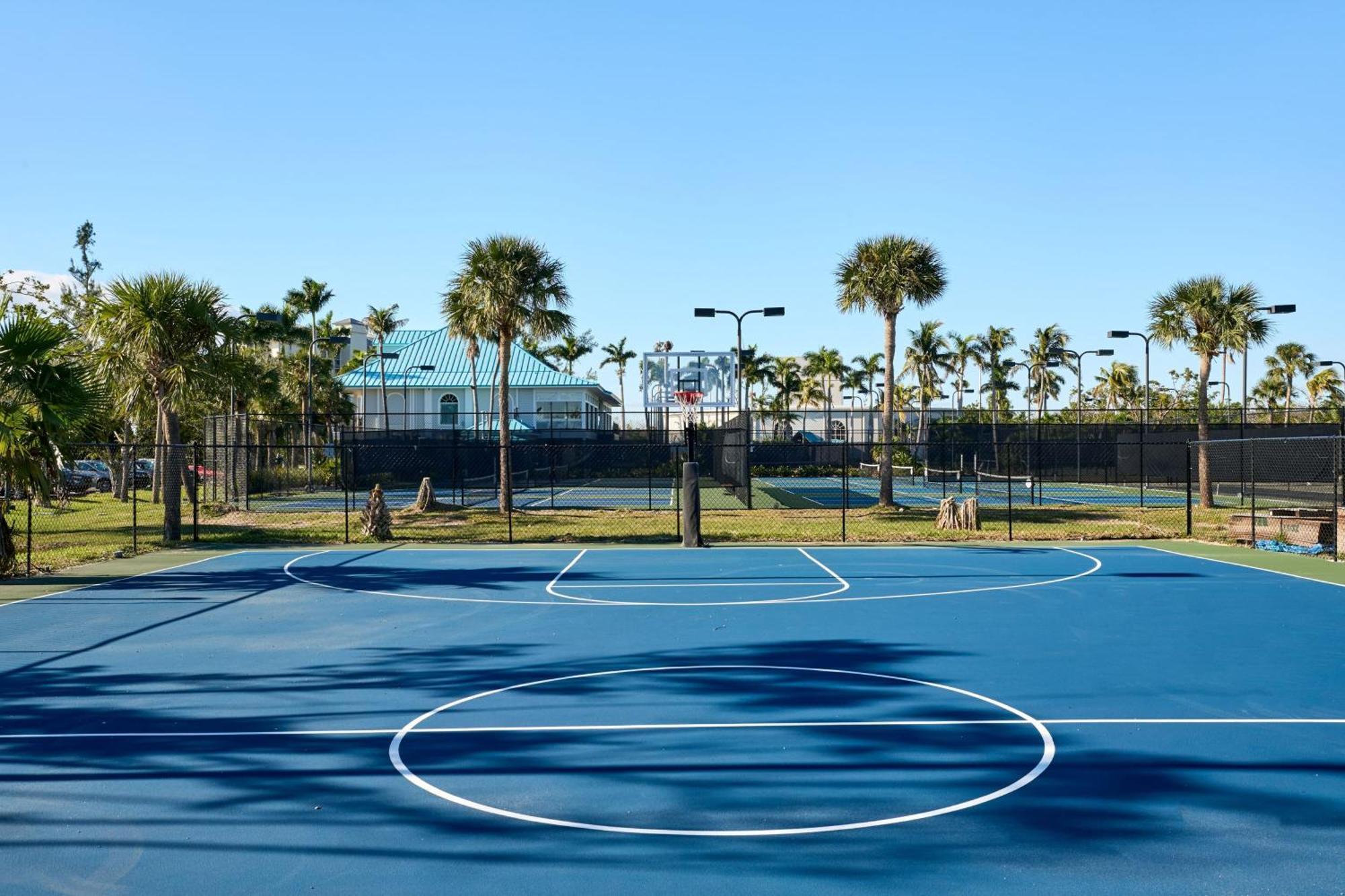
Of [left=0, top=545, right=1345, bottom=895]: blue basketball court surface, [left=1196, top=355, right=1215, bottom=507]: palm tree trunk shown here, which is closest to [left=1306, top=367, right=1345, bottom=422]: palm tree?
[left=1196, top=355, right=1215, bottom=507]: palm tree trunk

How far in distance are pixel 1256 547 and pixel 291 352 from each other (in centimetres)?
5337

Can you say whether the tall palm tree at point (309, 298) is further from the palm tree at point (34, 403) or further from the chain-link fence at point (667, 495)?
the palm tree at point (34, 403)

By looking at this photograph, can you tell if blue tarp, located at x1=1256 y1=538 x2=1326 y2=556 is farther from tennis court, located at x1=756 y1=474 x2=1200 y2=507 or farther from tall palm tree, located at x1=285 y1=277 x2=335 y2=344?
tall palm tree, located at x1=285 y1=277 x2=335 y2=344

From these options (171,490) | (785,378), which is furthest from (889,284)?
(785,378)

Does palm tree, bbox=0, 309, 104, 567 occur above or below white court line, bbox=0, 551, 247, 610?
above

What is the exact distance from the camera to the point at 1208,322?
34.3 m

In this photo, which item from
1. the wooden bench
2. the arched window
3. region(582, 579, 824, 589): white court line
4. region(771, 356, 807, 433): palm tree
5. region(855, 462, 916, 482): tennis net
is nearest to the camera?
region(582, 579, 824, 589): white court line

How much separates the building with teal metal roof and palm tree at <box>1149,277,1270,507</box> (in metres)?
33.8

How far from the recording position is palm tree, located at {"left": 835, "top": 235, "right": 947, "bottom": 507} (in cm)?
3195

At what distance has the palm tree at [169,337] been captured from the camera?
23.0m

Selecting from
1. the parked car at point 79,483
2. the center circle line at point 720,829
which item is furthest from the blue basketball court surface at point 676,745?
the parked car at point 79,483

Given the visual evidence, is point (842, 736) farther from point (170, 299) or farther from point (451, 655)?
point (170, 299)

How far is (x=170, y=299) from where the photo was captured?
23.1 m

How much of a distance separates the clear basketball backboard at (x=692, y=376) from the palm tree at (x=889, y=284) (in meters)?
5.35
